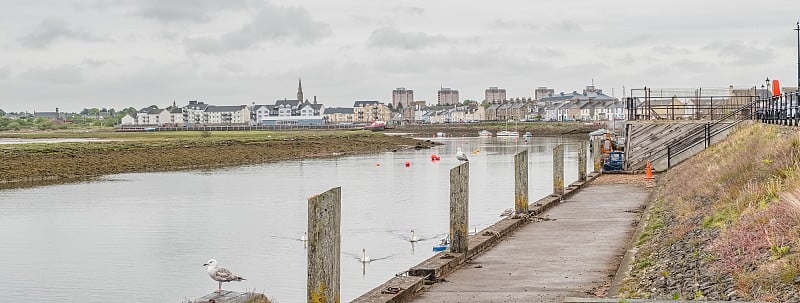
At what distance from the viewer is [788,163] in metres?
16.2

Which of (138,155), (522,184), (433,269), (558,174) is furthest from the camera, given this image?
(138,155)

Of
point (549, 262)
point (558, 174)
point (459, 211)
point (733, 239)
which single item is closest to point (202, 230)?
point (558, 174)

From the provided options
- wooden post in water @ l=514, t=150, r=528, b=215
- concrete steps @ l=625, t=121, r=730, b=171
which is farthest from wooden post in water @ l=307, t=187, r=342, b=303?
concrete steps @ l=625, t=121, r=730, b=171

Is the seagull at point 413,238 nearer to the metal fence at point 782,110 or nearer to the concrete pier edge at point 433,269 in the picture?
the concrete pier edge at point 433,269

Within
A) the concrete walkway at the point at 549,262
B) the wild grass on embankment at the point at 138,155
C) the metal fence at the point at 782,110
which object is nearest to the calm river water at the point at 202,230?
the concrete walkway at the point at 549,262

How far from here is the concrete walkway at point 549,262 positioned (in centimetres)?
1352

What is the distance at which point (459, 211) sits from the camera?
645 inches

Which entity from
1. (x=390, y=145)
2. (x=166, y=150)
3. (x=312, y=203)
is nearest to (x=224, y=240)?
(x=312, y=203)

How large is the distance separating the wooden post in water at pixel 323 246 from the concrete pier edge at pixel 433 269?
1601mm

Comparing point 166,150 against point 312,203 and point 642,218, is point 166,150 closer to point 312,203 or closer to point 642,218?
point 642,218

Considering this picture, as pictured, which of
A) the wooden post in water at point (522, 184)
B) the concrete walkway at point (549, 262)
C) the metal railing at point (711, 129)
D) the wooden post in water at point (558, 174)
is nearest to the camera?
the concrete walkway at point (549, 262)

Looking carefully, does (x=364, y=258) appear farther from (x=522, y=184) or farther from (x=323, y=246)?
(x=323, y=246)

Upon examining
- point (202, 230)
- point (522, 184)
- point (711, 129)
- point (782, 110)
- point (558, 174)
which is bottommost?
point (202, 230)

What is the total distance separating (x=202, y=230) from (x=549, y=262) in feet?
50.6
